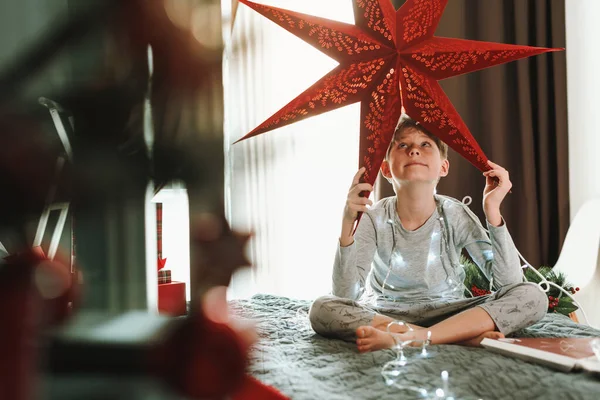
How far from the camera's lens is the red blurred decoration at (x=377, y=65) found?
105 cm

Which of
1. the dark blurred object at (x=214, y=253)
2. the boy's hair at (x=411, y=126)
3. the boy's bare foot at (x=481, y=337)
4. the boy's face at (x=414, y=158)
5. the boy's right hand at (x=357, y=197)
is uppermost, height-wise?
the boy's hair at (x=411, y=126)

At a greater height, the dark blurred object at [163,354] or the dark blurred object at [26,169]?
the dark blurred object at [26,169]

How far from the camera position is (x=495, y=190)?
1292 mm

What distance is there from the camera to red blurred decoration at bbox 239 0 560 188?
1052mm

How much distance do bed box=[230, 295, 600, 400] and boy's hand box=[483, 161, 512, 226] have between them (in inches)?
17.6

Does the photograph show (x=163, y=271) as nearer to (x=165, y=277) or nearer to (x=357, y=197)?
(x=165, y=277)

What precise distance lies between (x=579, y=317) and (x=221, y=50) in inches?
88.5

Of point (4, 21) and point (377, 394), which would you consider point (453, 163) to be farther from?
point (4, 21)

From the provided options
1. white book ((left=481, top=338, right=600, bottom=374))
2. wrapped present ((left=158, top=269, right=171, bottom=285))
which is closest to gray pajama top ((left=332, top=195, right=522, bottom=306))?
white book ((left=481, top=338, right=600, bottom=374))

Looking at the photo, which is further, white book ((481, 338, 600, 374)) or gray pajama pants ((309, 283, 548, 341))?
gray pajama pants ((309, 283, 548, 341))

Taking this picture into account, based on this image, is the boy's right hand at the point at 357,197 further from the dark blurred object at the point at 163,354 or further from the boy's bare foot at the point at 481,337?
the dark blurred object at the point at 163,354

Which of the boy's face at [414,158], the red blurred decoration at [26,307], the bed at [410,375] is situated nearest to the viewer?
the red blurred decoration at [26,307]

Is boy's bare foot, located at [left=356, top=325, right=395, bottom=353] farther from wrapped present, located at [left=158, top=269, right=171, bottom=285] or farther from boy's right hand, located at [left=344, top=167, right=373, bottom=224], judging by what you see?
wrapped present, located at [left=158, top=269, right=171, bottom=285]

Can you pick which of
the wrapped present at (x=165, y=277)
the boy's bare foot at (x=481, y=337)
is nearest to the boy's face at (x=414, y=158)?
the boy's bare foot at (x=481, y=337)
